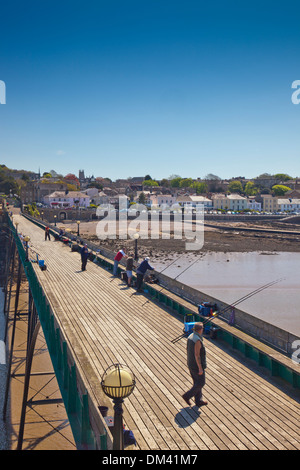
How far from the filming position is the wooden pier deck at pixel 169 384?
579cm

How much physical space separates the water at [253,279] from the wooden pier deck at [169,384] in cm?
551

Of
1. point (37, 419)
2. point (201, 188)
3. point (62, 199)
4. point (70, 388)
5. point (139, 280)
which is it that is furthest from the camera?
point (201, 188)

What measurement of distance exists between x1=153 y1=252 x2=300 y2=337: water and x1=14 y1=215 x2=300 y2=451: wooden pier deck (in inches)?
217

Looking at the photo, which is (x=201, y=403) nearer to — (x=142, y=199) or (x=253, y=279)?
(x=253, y=279)

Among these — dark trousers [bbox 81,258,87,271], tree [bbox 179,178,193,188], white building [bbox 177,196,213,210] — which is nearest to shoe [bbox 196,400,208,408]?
dark trousers [bbox 81,258,87,271]

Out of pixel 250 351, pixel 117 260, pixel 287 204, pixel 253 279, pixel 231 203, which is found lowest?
pixel 253 279

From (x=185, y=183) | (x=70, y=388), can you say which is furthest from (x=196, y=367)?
(x=185, y=183)

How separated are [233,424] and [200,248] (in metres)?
49.0

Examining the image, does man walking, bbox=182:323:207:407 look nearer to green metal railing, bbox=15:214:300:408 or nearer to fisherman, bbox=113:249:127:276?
green metal railing, bbox=15:214:300:408

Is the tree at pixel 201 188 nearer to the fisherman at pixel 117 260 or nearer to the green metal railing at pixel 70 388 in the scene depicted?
the fisherman at pixel 117 260

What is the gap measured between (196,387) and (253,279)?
93.9 ft

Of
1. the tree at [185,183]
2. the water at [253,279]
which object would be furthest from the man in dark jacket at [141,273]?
the tree at [185,183]

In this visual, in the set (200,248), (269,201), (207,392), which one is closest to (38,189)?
(269,201)

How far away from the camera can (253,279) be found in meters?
34.1
